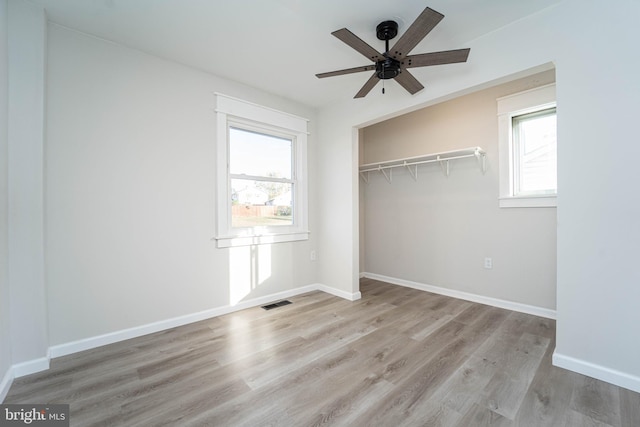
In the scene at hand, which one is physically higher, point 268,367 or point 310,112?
point 310,112

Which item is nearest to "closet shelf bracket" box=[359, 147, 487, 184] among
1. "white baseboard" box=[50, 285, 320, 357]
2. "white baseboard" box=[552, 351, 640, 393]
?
"white baseboard" box=[552, 351, 640, 393]

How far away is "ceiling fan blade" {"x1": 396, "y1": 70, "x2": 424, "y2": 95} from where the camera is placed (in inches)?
85.6

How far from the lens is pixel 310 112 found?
3854 millimetres

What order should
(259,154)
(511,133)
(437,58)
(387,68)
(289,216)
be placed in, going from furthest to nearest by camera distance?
1. (289,216)
2. (259,154)
3. (511,133)
4. (387,68)
5. (437,58)

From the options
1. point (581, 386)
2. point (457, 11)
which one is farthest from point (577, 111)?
point (581, 386)

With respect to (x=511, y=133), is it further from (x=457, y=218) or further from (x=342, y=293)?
(x=342, y=293)

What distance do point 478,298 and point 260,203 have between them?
116 inches

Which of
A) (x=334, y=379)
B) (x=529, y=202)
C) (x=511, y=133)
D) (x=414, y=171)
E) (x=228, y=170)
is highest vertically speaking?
(x=511, y=133)

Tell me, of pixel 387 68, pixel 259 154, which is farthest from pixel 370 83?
pixel 259 154

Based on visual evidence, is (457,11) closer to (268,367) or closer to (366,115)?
(366,115)

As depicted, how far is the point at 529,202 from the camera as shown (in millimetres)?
2887

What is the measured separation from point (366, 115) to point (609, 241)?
2.46 metres

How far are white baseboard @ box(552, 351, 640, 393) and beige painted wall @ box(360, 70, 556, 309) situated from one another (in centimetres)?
109

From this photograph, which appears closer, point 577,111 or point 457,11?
point 577,111
